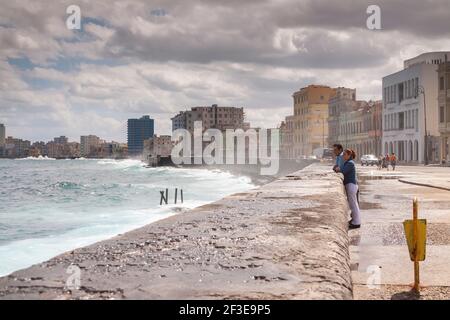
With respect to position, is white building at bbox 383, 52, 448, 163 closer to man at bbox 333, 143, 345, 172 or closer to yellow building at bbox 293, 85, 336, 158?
yellow building at bbox 293, 85, 336, 158

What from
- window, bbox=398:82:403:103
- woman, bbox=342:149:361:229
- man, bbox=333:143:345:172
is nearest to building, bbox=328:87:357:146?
window, bbox=398:82:403:103

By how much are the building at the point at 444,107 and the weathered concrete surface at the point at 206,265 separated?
60080 millimetres

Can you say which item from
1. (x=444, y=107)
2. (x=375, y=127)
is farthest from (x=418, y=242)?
(x=375, y=127)

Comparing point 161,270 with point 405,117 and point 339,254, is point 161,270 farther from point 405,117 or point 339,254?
point 405,117

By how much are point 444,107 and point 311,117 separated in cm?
6539

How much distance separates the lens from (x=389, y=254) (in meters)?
7.95

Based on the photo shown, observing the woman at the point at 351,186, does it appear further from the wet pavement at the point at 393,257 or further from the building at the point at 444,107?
the building at the point at 444,107

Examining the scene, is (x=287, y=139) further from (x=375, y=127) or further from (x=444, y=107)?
(x=444, y=107)

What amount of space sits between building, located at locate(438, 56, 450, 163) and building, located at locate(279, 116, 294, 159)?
2986 inches

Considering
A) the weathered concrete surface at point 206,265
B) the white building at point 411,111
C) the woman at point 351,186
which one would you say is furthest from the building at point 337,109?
the weathered concrete surface at point 206,265

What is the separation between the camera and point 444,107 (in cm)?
6291

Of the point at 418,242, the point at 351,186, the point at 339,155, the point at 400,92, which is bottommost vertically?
the point at 418,242
